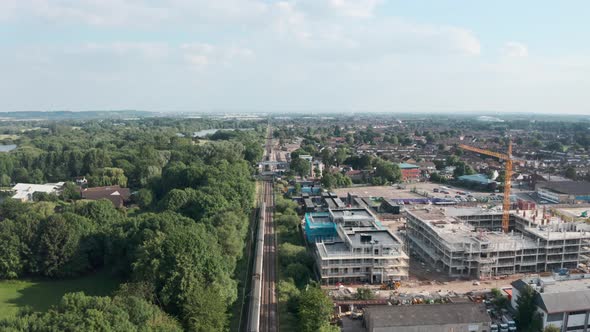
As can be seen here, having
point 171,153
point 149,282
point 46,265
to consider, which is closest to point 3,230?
point 46,265

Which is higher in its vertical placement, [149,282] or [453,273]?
[149,282]

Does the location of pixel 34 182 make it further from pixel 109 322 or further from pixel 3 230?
pixel 109 322

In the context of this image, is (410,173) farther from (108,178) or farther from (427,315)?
(427,315)

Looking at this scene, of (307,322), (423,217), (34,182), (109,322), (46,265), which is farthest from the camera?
(34,182)

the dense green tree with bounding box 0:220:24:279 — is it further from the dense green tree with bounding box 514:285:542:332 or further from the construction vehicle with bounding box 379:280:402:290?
Answer: the dense green tree with bounding box 514:285:542:332

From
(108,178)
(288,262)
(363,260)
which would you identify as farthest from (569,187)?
(108,178)

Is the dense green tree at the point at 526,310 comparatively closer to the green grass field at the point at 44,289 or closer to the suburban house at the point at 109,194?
the green grass field at the point at 44,289
